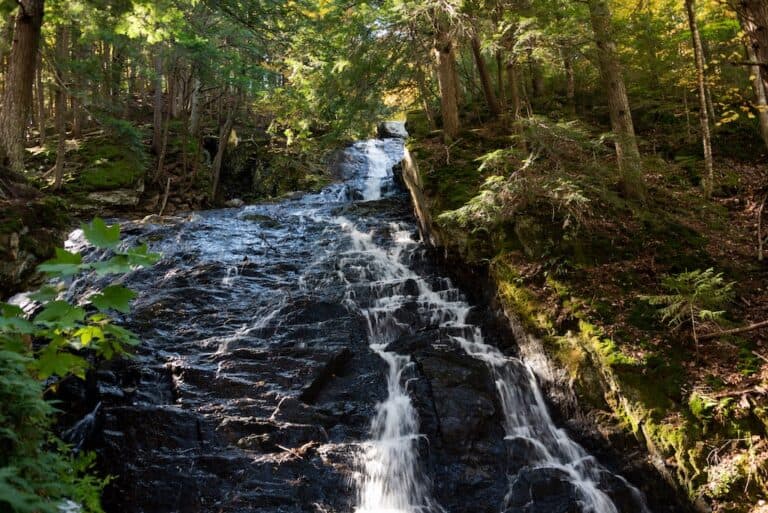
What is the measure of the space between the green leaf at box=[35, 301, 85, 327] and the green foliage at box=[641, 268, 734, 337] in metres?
6.60

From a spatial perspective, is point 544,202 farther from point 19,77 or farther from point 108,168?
point 108,168

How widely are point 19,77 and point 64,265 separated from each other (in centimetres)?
→ 596

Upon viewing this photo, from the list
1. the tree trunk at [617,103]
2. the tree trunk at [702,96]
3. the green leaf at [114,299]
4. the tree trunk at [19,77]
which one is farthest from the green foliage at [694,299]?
the tree trunk at [19,77]

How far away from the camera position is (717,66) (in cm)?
1348

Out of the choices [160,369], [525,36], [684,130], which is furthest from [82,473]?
[684,130]

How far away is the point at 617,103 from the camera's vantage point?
8.95 metres

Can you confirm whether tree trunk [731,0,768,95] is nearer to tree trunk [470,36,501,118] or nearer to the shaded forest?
the shaded forest

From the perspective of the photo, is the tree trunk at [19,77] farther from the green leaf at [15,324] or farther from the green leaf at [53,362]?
the green leaf at [15,324]

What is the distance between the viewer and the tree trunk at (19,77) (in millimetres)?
6266

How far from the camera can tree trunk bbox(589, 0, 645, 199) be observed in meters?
8.19

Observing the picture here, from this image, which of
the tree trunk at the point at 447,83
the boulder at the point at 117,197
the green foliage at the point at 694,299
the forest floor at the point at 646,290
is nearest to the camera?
the forest floor at the point at 646,290

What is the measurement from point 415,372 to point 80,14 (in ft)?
28.7

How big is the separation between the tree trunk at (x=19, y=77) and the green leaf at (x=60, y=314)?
5810mm

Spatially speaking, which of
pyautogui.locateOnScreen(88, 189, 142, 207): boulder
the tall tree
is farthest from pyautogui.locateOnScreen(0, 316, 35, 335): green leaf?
pyautogui.locateOnScreen(88, 189, 142, 207): boulder
